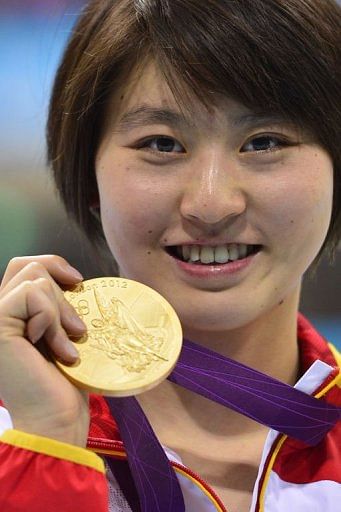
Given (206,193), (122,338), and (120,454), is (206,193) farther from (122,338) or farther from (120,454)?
(120,454)

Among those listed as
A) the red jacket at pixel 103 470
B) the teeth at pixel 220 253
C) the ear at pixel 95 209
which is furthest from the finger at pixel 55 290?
the ear at pixel 95 209

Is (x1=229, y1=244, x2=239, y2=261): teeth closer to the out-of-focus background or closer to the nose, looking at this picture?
the nose

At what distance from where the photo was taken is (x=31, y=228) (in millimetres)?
2379

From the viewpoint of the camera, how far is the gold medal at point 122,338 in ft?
3.39

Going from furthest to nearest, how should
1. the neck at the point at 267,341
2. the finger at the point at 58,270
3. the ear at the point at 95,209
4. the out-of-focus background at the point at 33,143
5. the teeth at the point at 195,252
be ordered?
the out-of-focus background at the point at 33,143, the ear at the point at 95,209, the neck at the point at 267,341, the teeth at the point at 195,252, the finger at the point at 58,270

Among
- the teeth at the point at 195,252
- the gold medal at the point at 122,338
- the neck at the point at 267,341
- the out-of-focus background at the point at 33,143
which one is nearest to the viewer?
the gold medal at the point at 122,338

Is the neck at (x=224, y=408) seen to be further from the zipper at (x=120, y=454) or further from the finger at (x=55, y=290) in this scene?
the finger at (x=55, y=290)

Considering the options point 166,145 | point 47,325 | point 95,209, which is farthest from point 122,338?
point 95,209

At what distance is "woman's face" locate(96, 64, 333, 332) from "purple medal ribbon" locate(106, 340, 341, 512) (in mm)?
68

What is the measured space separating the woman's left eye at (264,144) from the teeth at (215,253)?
15 centimetres

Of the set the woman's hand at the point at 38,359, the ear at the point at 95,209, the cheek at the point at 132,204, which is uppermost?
the cheek at the point at 132,204

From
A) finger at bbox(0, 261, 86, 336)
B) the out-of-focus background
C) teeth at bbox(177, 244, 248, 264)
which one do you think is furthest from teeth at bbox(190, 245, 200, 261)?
the out-of-focus background

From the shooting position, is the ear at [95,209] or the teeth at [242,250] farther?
the ear at [95,209]

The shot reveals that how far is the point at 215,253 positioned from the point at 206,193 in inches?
4.8
